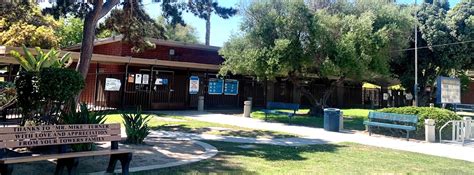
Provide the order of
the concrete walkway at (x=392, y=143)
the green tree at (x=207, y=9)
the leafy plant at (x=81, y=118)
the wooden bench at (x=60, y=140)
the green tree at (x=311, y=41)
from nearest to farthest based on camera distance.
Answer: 1. the wooden bench at (x=60, y=140)
2. the leafy plant at (x=81, y=118)
3. the concrete walkway at (x=392, y=143)
4. the green tree at (x=207, y=9)
5. the green tree at (x=311, y=41)

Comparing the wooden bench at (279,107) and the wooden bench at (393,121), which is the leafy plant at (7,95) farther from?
the wooden bench at (393,121)

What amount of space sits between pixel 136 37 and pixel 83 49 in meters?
4.35

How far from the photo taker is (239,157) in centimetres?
894

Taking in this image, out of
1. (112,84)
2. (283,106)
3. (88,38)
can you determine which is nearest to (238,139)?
(88,38)

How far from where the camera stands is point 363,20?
18047 mm

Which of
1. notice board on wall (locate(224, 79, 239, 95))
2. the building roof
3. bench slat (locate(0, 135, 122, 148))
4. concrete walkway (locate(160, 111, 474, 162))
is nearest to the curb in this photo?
bench slat (locate(0, 135, 122, 148))

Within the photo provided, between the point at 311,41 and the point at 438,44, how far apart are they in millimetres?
13725

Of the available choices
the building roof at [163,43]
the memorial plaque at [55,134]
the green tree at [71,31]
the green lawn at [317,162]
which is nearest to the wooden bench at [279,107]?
the green lawn at [317,162]

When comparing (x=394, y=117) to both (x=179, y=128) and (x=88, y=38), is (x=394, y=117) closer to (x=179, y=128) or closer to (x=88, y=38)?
(x=179, y=128)

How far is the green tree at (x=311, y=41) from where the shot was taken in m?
17.9

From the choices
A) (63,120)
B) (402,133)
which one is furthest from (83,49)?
(402,133)

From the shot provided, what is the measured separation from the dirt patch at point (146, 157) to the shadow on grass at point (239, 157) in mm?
599

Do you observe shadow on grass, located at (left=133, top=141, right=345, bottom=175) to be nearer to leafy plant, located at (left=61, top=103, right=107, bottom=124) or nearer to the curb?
the curb

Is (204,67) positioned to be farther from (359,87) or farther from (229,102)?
(359,87)
